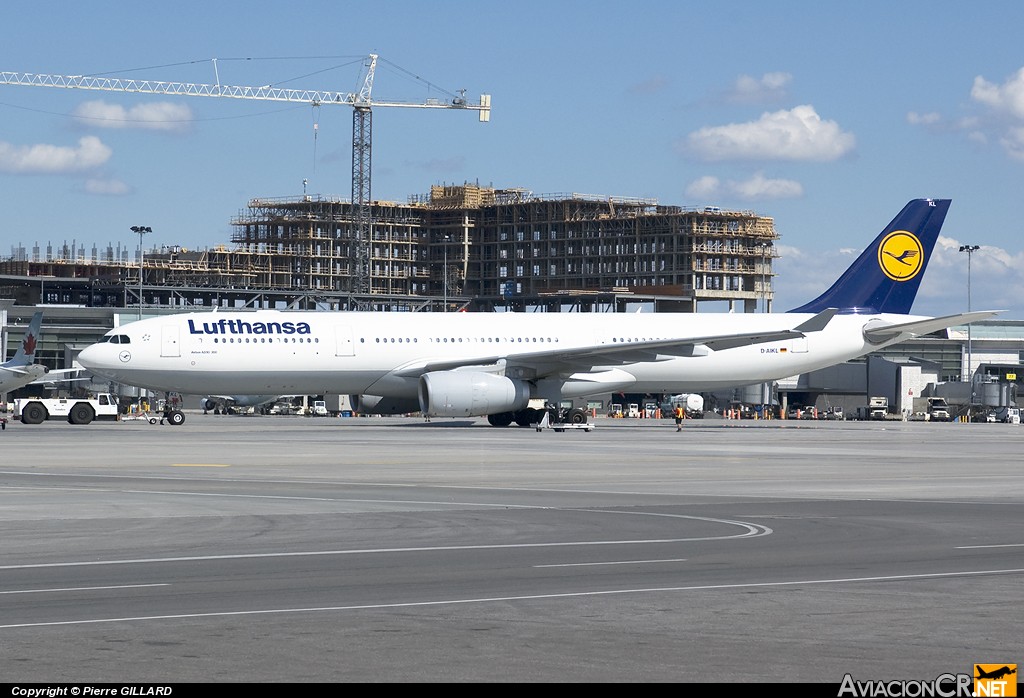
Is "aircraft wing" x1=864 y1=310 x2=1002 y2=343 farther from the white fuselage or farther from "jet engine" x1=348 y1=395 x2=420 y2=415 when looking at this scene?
"jet engine" x1=348 y1=395 x2=420 y2=415

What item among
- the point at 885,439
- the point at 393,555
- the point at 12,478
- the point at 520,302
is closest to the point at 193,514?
the point at 393,555

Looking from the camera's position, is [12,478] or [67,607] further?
[12,478]

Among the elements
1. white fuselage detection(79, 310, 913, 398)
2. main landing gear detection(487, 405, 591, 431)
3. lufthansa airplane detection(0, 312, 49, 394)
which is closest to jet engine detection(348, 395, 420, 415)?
white fuselage detection(79, 310, 913, 398)

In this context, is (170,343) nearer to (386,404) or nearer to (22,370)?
(386,404)

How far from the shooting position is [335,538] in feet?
56.5

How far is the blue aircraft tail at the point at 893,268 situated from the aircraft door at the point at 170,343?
27.6m

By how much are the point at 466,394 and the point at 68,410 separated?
2492 cm

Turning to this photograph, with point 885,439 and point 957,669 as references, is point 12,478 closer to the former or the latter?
point 957,669

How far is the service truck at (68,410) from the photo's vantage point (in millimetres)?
61594

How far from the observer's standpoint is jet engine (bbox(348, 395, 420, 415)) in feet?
182

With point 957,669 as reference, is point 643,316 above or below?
above

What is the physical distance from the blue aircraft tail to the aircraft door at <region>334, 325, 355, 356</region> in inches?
837

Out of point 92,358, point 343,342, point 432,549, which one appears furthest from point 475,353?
point 432,549

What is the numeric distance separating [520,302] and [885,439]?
149m
